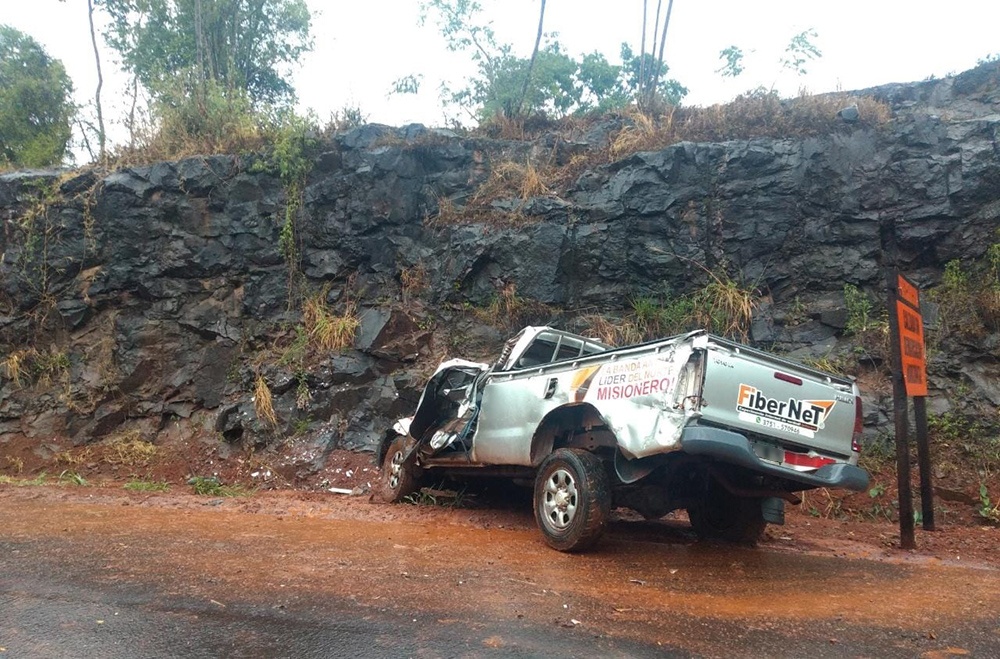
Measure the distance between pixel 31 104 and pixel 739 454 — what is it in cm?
1949

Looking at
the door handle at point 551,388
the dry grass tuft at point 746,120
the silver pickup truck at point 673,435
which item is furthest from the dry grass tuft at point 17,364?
the dry grass tuft at point 746,120

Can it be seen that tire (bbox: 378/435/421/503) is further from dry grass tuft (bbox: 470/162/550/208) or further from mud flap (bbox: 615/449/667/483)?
dry grass tuft (bbox: 470/162/550/208)

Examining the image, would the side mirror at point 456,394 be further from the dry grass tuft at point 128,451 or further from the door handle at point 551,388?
the dry grass tuft at point 128,451

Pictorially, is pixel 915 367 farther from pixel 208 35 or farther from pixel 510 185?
pixel 208 35

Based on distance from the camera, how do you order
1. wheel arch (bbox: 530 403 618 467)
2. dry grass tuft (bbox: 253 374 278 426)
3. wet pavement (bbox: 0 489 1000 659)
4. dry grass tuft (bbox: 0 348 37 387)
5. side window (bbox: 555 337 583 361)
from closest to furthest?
1. wet pavement (bbox: 0 489 1000 659)
2. wheel arch (bbox: 530 403 618 467)
3. side window (bbox: 555 337 583 361)
4. dry grass tuft (bbox: 253 374 278 426)
5. dry grass tuft (bbox: 0 348 37 387)

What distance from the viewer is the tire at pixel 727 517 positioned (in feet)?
21.8

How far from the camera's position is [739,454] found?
5094 mm

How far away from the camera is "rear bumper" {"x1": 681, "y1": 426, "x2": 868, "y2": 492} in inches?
198

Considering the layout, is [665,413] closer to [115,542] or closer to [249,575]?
[249,575]

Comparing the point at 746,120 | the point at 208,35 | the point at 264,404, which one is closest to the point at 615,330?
the point at 746,120

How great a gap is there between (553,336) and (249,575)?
4.19 metres

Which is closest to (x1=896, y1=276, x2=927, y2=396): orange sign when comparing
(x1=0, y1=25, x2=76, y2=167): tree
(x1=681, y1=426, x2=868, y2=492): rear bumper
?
(x1=681, y1=426, x2=868, y2=492): rear bumper

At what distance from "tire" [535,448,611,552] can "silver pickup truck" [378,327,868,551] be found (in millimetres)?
10

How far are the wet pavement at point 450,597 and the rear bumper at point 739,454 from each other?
0.72 m
